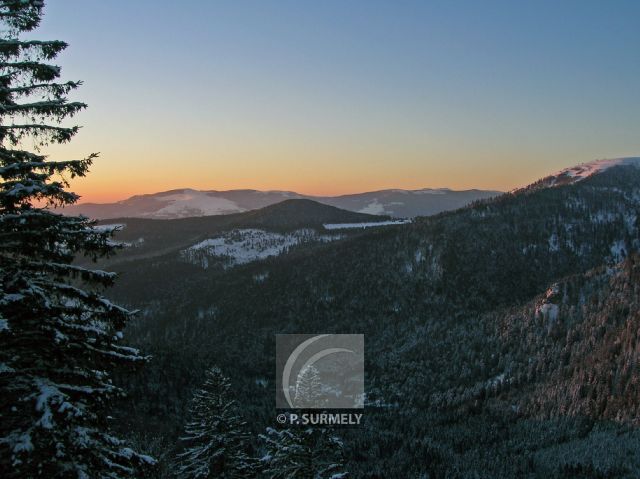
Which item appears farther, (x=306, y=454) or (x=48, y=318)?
(x=306, y=454)

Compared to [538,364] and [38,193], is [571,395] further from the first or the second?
[38,193]

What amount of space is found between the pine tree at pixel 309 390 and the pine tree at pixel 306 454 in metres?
1.67

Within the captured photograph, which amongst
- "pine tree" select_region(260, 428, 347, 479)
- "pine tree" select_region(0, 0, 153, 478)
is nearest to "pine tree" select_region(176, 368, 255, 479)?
"pine tree" select_region(260, 428, 347, 479)

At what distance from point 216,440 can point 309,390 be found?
26.4 ft

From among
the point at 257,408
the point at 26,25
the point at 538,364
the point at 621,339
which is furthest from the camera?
the point at 538,364

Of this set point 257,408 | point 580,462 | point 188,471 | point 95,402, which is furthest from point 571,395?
point 95,402

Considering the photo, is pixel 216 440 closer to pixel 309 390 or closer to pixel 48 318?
pixel 309 390

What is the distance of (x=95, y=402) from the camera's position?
496 inches

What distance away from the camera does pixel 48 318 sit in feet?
39.6

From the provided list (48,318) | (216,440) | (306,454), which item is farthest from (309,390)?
(48,318)

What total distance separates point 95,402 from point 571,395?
178459 millimetres

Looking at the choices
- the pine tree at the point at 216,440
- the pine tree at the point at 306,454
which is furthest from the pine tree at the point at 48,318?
the pine tree at the point at 216,440

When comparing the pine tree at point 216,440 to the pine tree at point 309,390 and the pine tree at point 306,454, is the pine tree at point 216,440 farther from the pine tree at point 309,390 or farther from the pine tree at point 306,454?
the pine tree at point 306,454

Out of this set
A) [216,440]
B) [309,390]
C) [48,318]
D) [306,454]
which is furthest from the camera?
[216,440]
